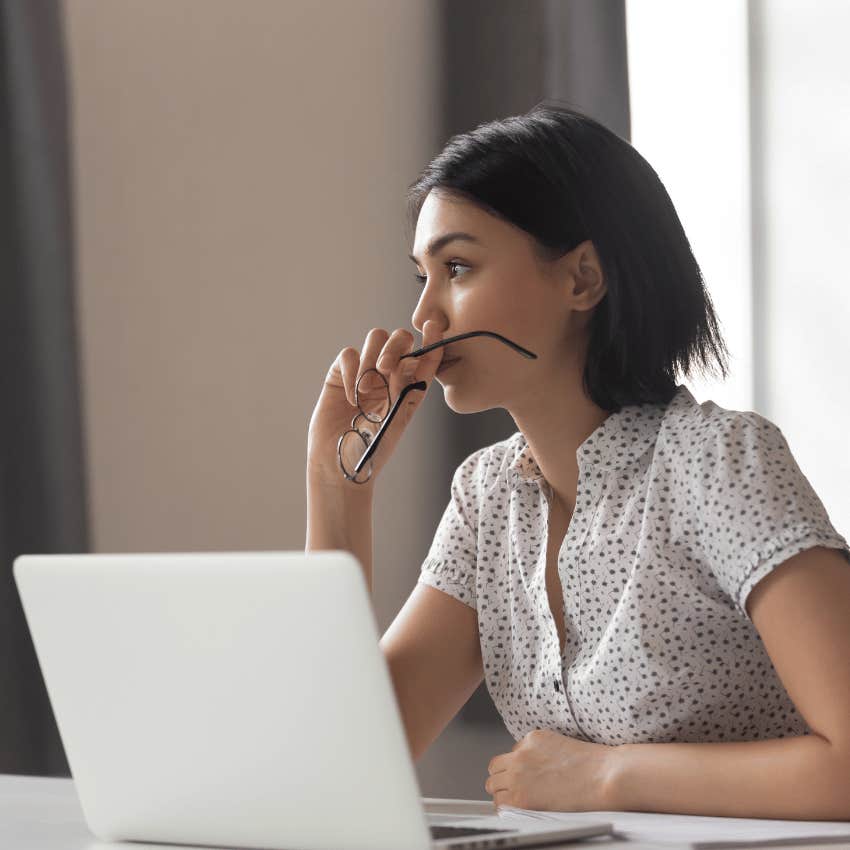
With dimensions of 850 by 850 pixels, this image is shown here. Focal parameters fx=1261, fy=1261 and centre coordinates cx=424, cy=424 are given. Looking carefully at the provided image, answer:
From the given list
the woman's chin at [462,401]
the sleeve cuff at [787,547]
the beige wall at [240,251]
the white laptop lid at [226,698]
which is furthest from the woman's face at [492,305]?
the beige wall at [240,251]

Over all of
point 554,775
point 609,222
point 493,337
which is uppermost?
point 609,222

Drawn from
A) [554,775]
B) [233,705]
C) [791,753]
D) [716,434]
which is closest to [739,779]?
[791,753]

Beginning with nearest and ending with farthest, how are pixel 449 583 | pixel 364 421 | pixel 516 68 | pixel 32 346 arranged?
pixel 449 583 < pixel 364 421 < pixel 32 346 < pixel 516 68

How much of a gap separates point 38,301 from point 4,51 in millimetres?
452

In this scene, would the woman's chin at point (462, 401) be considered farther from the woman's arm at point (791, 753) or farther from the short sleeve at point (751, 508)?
the woman's arm at point (791, 753)

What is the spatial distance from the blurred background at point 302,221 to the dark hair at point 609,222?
1.23 meters

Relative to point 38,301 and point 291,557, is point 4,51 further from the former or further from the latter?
point 291,557

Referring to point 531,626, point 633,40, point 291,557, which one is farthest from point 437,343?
point 633,40

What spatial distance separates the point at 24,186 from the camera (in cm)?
231

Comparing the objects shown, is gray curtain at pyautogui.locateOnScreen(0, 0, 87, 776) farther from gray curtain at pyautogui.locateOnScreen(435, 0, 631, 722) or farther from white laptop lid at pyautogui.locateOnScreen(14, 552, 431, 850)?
white laptop lid at pyautogui.locateOnScreen(14, 552, 431, 850)

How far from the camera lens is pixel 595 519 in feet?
4.36

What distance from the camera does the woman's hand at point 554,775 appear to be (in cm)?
108

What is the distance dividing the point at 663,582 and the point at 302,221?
1738 mm

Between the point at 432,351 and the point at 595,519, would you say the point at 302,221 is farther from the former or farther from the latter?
the point at 595,519
